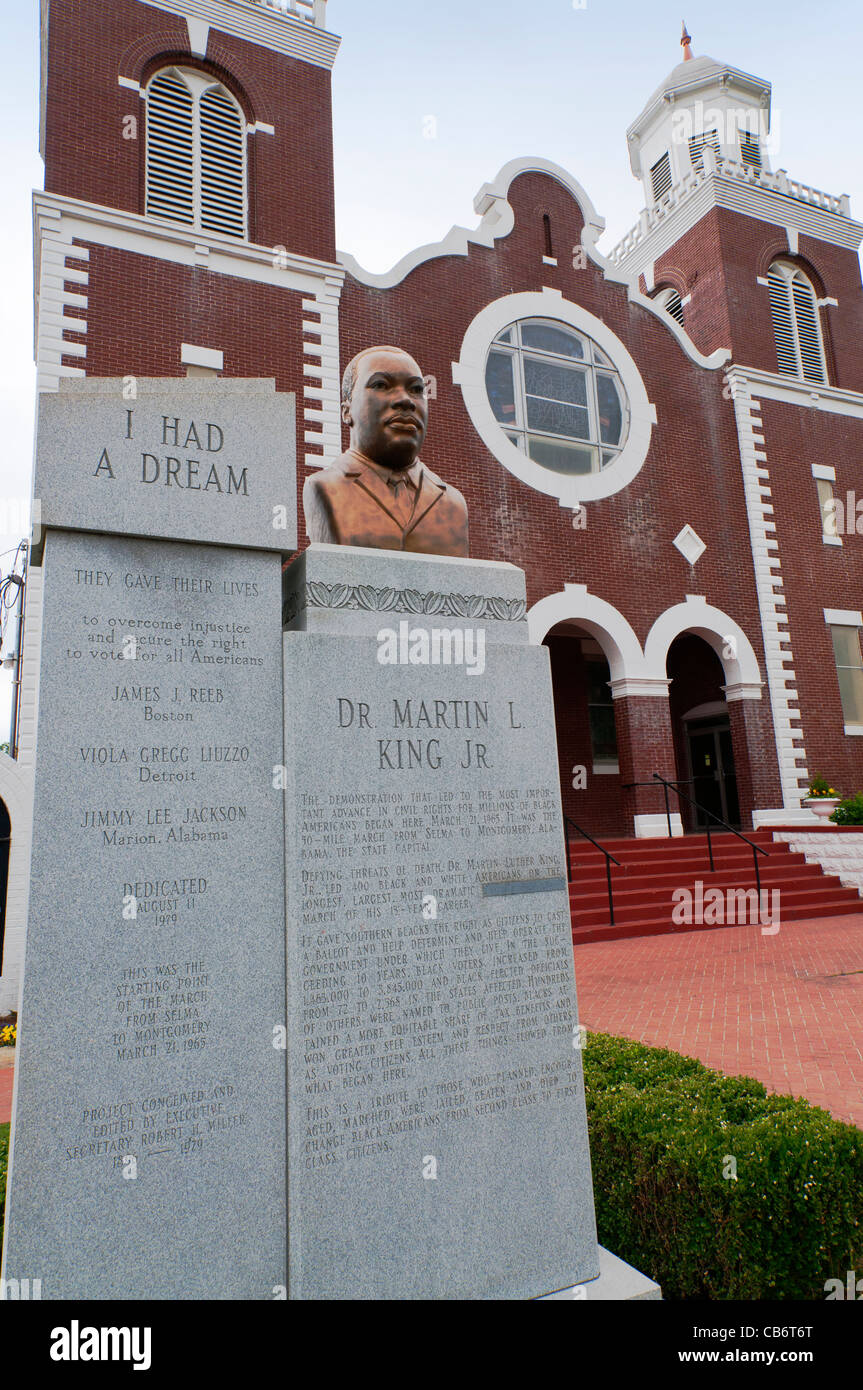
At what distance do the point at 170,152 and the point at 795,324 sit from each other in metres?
13.6

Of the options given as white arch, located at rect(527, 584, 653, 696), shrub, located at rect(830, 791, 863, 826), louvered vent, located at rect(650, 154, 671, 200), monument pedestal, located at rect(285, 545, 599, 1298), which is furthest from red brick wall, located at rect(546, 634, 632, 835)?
monument pedestal, located at rect(285, 545, 599, 1298)

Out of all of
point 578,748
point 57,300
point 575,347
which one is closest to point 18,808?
point 57,300

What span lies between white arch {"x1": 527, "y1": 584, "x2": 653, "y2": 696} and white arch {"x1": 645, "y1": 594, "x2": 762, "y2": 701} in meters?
0.70

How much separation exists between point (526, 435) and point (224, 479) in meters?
12.9

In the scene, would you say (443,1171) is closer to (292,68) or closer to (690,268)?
(292,68)

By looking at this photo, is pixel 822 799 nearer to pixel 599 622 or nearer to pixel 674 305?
pixel 599 622

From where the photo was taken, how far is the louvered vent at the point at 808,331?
748 inches

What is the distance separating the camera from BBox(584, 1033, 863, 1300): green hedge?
2971 millimetres

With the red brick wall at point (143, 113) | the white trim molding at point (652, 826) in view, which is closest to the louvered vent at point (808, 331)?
the white trim molding at point (652, 826)

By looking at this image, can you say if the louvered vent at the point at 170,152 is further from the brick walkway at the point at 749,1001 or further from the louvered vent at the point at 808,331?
the louvered vent at the point at 808,331

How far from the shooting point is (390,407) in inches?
158

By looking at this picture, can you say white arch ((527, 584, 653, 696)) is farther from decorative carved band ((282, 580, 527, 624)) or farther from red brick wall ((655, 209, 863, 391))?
decorative carved band ((282, 580, 527, 624))
